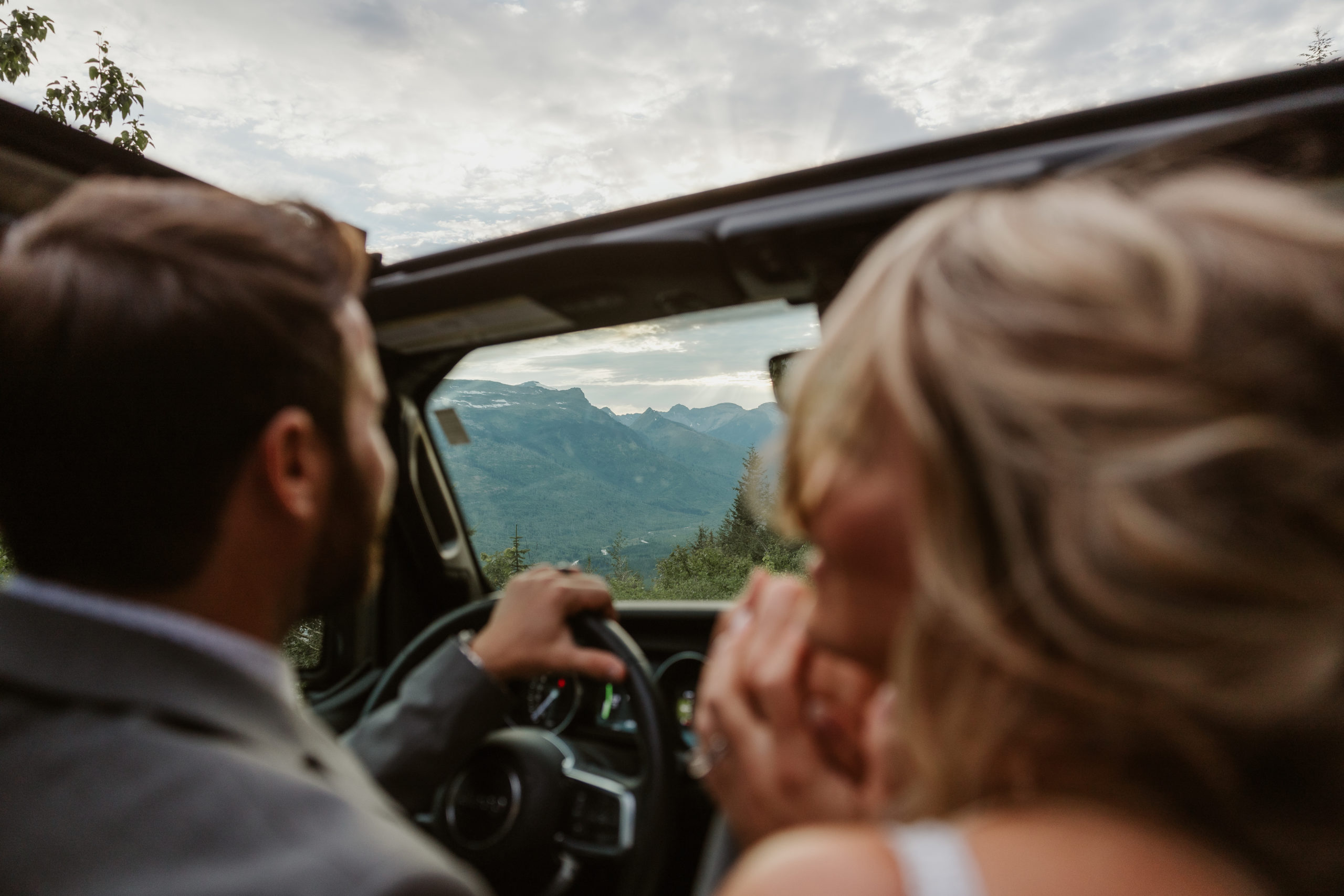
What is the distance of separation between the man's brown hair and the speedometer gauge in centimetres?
128

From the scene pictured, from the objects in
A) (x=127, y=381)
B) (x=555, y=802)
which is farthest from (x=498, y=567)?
(x=127, y=381)

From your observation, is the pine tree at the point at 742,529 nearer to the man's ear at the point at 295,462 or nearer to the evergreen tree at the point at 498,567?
the man's ear at the point at 295,462

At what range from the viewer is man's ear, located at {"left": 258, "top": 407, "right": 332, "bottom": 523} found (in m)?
1.19

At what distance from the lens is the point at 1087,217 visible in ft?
2.44

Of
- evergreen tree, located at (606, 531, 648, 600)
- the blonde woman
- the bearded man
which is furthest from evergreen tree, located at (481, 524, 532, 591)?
the blonde woman

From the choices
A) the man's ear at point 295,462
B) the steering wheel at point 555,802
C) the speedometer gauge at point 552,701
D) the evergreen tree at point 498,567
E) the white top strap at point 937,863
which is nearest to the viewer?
the white top strap at point 937,863

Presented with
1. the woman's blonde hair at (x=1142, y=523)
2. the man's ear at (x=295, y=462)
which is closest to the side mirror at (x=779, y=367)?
the man's ear at (x=295, y=462)

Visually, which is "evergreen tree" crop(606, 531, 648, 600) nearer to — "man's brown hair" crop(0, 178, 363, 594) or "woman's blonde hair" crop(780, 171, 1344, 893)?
"man's brown hair" crop(0, 178, 363, 594)

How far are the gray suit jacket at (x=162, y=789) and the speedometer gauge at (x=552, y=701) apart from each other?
3.60 ft

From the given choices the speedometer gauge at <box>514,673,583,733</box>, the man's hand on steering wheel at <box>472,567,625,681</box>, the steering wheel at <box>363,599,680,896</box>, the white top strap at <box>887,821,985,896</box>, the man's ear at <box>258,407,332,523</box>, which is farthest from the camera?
the speedometer gauge at <box>514,673,583,733</box>

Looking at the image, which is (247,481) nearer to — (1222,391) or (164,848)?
(164,848)

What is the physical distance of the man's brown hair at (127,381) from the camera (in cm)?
105

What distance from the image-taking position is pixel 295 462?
4.02 ft

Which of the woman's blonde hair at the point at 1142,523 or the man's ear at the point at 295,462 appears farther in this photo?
the man's ear at the point at 295,462
